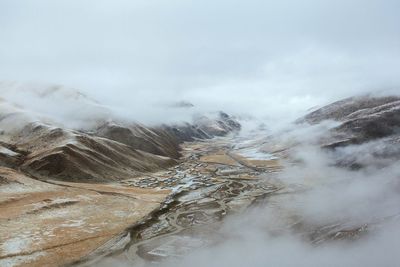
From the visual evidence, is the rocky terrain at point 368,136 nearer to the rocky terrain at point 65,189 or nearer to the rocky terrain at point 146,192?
the rocky terrain at point 146,192

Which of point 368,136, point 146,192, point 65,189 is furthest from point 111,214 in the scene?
point 368,136

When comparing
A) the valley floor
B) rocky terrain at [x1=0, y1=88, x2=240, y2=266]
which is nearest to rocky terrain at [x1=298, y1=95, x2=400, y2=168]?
the valley floor

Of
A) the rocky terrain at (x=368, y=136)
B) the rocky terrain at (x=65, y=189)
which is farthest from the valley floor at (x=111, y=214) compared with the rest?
the rocky terrain at (x=368, y=136)

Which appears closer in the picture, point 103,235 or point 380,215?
point 380,215

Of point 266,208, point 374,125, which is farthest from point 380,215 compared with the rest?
point 374,125

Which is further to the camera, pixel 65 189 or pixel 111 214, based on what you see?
pixel 65 189

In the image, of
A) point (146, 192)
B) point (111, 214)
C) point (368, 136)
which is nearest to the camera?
point (111, 214)

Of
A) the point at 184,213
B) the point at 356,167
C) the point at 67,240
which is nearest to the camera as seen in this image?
the point at 67,240

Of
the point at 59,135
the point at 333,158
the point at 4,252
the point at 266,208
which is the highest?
the point at 59,135

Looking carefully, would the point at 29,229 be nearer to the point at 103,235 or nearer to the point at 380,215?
the point at 103,235

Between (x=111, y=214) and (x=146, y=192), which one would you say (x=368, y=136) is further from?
(x=111, y=214)

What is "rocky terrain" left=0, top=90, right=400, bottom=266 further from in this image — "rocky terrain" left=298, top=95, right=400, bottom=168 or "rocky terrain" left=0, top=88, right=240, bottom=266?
"rocky terrain" left=298, top=95, right=400, bottom=168
